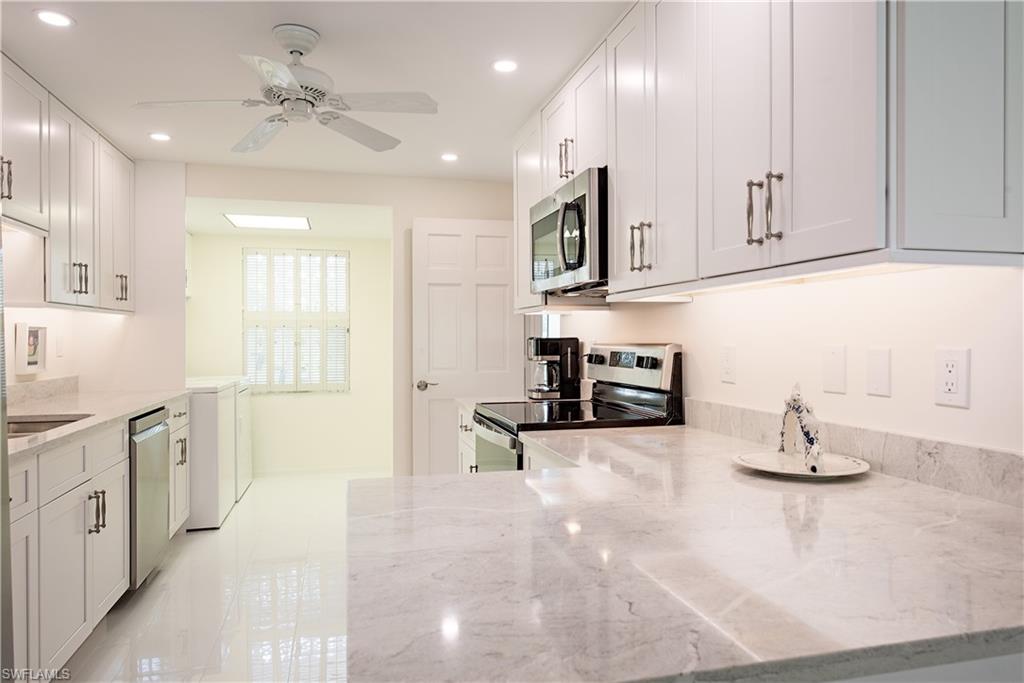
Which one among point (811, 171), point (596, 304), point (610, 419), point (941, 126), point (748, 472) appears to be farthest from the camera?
point (596, 304)

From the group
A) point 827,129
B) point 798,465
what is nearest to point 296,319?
point 798,465

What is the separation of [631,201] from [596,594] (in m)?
1.52

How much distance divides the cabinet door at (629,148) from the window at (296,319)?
164 inches

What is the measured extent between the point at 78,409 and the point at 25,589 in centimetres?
137

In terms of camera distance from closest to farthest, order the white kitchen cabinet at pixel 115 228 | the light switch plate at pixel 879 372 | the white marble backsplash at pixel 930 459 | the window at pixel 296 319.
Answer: the white marble backsplash at pixel 930 459 < the light switch plate at pixel 879 372 < the white kitchen cabinet at pixel 115 228 < the window at pixel 296 319

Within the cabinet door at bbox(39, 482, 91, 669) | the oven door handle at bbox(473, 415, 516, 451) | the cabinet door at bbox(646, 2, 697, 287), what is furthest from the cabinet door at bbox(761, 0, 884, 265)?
the cabinet door at bbox(39, 482, 91, 669)

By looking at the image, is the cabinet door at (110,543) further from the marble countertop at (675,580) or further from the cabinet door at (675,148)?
the cabinet door at (675,148)

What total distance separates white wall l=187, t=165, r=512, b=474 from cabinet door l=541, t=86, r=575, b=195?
5.31 feet

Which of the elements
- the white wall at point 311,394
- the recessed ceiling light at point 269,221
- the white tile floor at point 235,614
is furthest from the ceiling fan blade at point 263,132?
the white wall at point 311,394

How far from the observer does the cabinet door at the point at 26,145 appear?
250 cm

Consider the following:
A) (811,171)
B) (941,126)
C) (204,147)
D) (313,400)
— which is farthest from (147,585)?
(941,126)

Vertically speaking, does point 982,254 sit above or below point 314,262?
below

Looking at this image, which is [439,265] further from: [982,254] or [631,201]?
[982,254]

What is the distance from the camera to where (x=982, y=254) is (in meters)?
1.10
